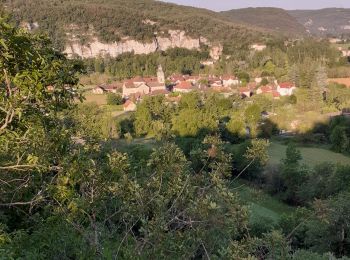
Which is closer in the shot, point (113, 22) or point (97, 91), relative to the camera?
point (97, 91)

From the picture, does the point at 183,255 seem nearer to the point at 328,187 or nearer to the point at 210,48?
the point at 328,187

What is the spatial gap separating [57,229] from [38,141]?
2.53 feet

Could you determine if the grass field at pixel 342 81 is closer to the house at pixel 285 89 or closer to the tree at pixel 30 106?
the house at pixel 285 89

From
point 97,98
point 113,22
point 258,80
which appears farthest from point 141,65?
point 97,98

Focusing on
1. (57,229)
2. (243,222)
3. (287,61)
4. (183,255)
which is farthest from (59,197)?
(287,61)

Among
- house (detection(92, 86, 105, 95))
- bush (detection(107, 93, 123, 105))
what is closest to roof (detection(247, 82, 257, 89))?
bush (detection(107, 93, 123, 105))

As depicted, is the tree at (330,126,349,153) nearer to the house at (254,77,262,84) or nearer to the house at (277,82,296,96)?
the house at (277,82,296,96)

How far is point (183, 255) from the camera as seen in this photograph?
10.0ft

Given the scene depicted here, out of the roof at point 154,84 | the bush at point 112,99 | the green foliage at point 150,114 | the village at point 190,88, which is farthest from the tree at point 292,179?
the roof at point 154,84

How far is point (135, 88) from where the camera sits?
5809 centimetres

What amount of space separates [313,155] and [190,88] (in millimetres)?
29518

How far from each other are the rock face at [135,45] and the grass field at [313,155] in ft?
208

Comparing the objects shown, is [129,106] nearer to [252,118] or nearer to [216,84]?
[252,118]

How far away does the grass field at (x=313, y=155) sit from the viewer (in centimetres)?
2680
